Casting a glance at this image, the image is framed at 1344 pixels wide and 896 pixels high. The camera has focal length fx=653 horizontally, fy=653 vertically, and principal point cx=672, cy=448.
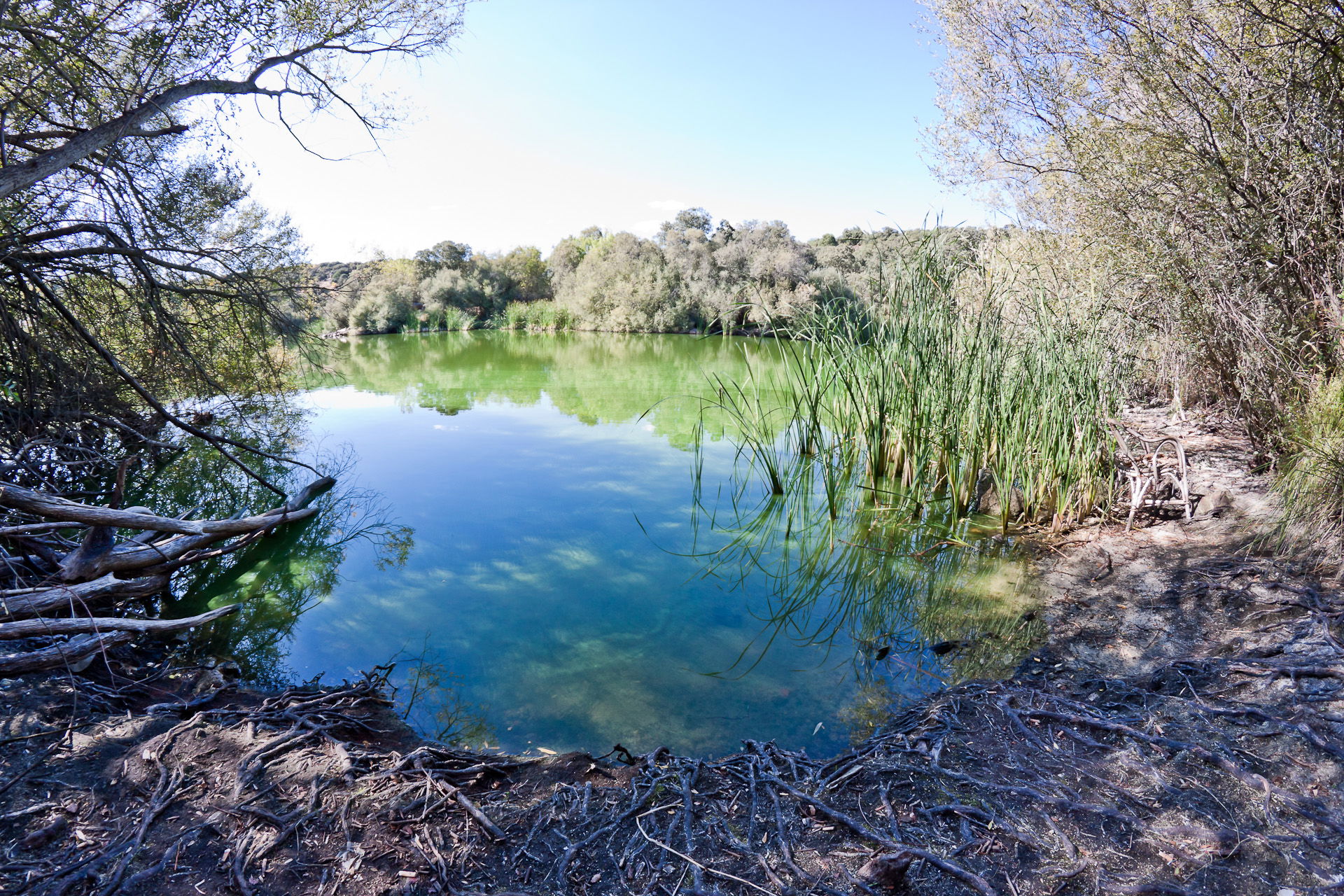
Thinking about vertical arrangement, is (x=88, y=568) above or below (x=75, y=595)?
below

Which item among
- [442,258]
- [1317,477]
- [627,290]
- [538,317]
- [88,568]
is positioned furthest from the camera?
[442,258]

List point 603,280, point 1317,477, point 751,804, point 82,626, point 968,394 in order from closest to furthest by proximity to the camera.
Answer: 1. point 751,804
2. point 82,626
3. point 1317,477
4. point 968,394
5. point 603,280

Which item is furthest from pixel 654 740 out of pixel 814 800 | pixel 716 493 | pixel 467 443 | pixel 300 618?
pixel 467 443

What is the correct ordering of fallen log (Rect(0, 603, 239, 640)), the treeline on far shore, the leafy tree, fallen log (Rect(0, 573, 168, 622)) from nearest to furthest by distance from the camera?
fallen log (Rect(0, 603, 239, 640)), fallen log (Rect(0, 573, 168, 622)), the treeline on far shore, the leafy tree

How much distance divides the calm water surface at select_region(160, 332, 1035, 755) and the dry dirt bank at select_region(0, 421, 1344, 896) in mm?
347

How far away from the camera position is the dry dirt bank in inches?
55.1

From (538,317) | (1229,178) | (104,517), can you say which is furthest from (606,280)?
(104,517)

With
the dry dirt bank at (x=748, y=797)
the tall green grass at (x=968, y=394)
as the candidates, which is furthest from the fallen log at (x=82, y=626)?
the tall green grass at (x=968, y=394)

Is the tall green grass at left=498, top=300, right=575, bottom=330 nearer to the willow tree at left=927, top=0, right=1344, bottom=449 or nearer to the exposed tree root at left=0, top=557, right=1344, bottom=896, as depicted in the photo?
the willow tree at left=927, top=0, right=1344, bottom=449

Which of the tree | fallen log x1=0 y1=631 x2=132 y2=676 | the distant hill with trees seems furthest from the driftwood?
the tree

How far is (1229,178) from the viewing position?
3.39 m

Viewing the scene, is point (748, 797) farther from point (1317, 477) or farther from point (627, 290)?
point (627, 290)

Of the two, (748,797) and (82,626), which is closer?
(748,797)

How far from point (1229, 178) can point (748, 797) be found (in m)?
3.91
